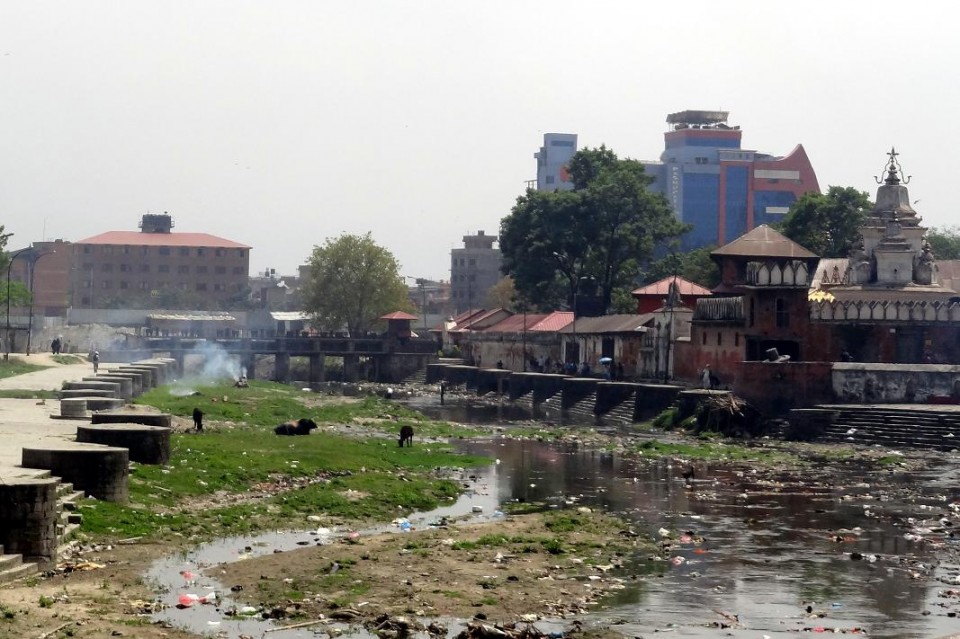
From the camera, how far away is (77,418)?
40.8 meters

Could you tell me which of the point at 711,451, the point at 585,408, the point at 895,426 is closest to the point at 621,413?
the point at 585,408

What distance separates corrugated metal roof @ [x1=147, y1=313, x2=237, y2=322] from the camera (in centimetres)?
15762

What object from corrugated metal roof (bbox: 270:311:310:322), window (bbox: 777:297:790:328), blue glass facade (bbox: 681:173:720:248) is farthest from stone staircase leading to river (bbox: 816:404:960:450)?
blue glass facade (bbox: 681:173:720:248)

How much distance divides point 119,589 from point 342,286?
122m

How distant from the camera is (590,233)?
112 metres

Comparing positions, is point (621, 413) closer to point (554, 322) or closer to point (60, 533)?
point (554, 322)

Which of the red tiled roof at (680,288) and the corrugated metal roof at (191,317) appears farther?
the corrugated metal roof at (191,317)

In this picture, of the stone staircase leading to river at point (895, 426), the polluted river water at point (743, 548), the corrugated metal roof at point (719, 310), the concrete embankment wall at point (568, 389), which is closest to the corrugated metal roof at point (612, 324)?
the concrete embankment wall at point (568, 389)

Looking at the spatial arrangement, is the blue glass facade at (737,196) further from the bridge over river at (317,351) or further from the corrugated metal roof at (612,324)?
the corrugated metal roof at (612,324)

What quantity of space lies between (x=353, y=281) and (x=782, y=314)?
7989 cm

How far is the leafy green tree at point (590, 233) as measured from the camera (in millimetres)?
110750

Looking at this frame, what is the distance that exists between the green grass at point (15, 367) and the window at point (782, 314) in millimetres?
34076

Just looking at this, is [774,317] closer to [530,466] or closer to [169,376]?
[530,466]

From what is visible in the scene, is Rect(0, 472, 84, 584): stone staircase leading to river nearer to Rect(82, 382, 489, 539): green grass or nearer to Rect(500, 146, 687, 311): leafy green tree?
Rect(82, 382, 489, 539): green grass
